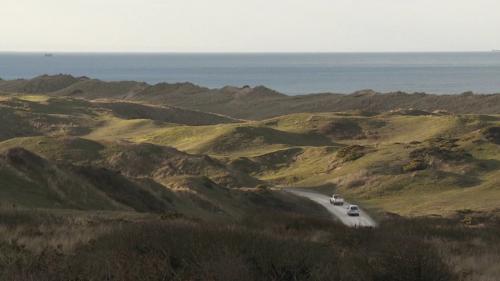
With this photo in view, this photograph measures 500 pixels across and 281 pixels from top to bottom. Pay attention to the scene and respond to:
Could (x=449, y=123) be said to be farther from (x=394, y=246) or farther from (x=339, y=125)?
(x=394, y=246)

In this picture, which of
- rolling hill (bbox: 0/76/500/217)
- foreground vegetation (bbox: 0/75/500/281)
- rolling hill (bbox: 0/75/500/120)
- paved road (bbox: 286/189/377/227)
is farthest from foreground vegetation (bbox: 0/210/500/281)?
rolling hill (bbox: 0/75/500/120)

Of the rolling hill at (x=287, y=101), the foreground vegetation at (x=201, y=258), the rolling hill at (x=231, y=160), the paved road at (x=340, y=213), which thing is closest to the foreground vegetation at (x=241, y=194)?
the foreground vegetation at (x=201, y=258)

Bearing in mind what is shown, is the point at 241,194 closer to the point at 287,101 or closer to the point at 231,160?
the point at 231,160

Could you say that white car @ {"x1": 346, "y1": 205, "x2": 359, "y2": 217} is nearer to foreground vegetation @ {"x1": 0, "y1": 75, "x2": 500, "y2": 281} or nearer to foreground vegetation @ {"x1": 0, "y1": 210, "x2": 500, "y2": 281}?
foreground vegetation @ {"x1": 0, "y1": 75, "x2": 500, "y2": 281}

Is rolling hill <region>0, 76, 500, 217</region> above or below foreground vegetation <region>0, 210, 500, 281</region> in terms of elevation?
below

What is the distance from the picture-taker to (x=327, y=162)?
254 ft

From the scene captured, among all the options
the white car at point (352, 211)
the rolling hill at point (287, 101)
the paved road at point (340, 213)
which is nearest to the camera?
the paved road at point (340, 213)

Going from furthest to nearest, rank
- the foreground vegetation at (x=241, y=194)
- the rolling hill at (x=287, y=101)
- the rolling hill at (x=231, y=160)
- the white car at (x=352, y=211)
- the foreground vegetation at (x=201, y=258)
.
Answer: the rolling hill at (x=287, y=101) → the white car at (x=352, y=211) → the rolling hill at (x=231, y=160) → the foreground vegetation at (x=241, y=194) → the foreground vegetation at (x=201, y=258)

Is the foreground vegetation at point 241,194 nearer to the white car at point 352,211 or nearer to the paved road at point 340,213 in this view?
the paved road at point 340,213

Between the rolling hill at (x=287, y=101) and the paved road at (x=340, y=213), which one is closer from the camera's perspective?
the paved road at (x=340, y=213)

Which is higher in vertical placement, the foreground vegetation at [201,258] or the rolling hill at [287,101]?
the foreground vegetation at [201,258]

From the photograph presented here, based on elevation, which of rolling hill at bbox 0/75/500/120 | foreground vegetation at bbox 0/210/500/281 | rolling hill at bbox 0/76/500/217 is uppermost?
foreground vegetation at bbox 0/210/500/281

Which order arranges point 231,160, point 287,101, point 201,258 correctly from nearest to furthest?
point 201,258 < point 231,160 < point 287,101

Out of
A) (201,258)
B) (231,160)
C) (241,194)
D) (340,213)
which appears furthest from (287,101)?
(201,258)
